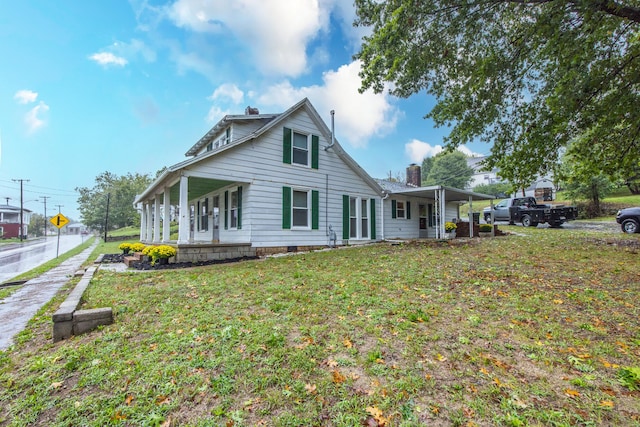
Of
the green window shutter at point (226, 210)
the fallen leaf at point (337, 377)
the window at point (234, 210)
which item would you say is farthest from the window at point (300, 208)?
the fallen leaf at point (337, 377)

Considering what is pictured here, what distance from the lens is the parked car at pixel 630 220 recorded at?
539 inches

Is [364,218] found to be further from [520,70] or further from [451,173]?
[451,173]

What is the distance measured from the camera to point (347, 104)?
45.9 ft

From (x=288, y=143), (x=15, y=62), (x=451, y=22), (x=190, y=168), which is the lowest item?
(x=190, y=168)

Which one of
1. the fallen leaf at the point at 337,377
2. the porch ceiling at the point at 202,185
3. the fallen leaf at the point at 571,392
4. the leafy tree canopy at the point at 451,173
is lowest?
the fallen leaf at the point at 571,392

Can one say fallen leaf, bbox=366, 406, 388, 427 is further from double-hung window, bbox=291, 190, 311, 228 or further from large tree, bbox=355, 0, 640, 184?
double-hung window, bbox=291, 190, 311, 228

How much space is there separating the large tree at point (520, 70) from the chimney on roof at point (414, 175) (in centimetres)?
1261

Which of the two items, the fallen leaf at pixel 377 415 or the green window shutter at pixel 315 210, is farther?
the green window shutter at pixel 315 210

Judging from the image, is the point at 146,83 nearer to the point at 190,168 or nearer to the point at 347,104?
the point at 190,168

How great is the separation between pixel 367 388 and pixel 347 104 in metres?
13.3

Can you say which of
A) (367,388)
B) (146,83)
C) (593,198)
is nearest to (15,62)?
(146,83)

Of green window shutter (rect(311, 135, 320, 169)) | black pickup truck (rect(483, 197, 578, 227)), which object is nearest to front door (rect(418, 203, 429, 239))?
black pickup truck (rect(483, 197, 578, 227))

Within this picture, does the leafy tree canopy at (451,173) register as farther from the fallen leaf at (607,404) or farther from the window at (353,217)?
the fallen leaf at (607,404)

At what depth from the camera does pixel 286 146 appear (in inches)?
458
